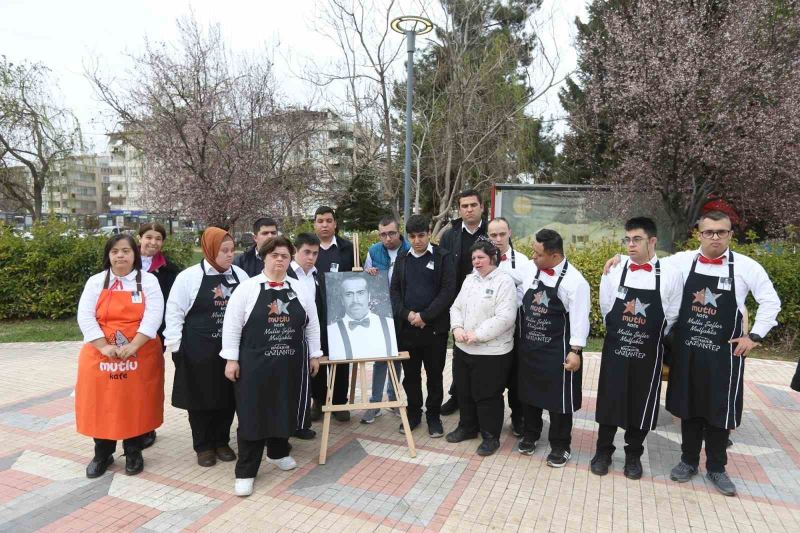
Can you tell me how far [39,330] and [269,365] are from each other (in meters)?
7.38

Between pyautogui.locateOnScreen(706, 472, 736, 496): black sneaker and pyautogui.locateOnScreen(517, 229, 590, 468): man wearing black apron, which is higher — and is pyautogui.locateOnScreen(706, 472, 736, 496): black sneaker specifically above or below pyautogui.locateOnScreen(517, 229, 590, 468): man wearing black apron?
below

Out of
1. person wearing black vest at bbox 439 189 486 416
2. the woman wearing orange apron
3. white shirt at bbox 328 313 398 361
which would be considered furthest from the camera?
person wearing black vest at bbox 439 189 486 416

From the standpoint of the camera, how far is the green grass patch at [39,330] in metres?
8.29

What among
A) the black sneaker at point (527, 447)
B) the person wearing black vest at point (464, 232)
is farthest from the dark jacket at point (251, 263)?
the black sneaker at point (527, 447)

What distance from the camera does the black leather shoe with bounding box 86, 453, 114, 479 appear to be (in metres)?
3.71

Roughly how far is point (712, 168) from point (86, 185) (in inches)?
2831

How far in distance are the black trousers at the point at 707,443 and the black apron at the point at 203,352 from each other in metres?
3.36

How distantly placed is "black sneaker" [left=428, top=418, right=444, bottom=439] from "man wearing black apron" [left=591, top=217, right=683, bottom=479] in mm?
1368

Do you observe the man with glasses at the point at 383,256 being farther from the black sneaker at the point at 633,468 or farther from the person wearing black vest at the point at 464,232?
the black sneaker at the point at 633,468

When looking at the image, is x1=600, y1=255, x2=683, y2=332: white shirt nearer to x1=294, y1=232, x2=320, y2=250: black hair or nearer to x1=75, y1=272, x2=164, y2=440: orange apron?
x1=294, y1=232, x2=320, y2=250: black hair

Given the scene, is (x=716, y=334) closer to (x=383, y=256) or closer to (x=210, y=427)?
(x=383, y=256)

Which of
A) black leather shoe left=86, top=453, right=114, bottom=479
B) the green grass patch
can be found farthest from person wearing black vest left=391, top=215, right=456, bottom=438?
the green grass patch

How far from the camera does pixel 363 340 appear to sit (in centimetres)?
418

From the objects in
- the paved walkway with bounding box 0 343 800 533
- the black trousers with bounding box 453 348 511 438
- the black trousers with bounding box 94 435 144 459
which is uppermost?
the black trousers with bounding box 453 348 511 438
